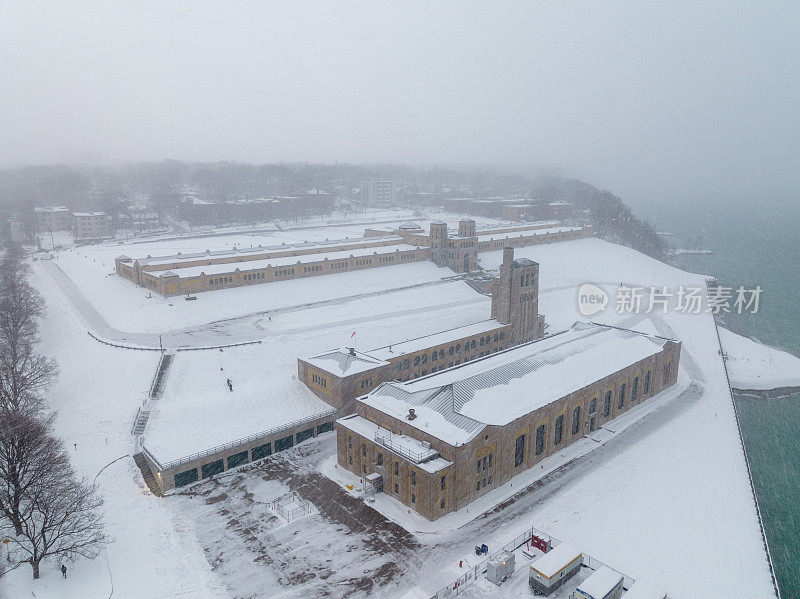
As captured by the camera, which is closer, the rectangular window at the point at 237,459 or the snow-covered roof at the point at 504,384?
the snow-covered roof at the point at 504,384

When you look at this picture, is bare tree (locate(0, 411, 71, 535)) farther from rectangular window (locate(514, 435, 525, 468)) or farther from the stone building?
rectangular window (locate(514, 435, 525, 468))

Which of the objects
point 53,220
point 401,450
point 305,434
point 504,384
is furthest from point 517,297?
point 53,220

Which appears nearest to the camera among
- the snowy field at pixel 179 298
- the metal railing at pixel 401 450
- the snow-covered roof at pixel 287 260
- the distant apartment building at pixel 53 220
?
the metal railing at pixel 401 450

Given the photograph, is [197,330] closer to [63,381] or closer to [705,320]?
[63,381]

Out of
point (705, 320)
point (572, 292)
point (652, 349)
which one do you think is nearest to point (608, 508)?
point (652, 349)

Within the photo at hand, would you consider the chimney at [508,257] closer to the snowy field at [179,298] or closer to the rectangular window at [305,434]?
the rectangular window at [305,434]

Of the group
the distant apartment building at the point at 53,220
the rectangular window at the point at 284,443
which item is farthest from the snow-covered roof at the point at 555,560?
the distant apartment building at the point at 53,220
